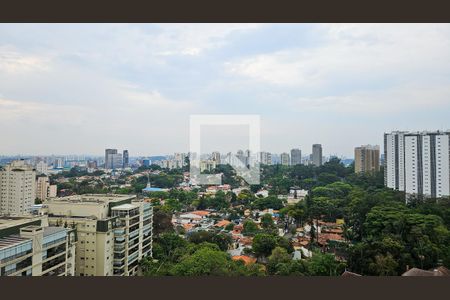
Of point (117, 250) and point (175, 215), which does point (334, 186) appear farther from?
point (117, 250)

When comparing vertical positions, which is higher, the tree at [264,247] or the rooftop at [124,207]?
the rooftop at [124,207]

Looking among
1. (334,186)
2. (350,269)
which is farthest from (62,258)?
(334,186)

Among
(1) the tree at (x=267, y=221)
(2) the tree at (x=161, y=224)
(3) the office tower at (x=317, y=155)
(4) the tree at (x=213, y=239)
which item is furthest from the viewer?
(1) the tree at (x=267, y=221)

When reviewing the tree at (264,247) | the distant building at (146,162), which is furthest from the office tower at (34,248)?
the tree at (264,247)

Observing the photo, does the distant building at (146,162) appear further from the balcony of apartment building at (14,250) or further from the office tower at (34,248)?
the balcony of apartment building at (14,250)

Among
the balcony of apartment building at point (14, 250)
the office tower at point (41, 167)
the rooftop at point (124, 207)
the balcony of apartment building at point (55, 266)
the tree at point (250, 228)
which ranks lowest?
the tree at point (250, 228)
